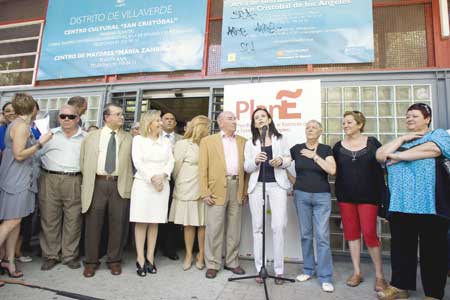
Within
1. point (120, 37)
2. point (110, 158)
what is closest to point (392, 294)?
point (110, 158)

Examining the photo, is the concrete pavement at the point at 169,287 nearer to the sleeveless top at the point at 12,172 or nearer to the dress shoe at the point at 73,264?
the dress shoe at the point at 73,264

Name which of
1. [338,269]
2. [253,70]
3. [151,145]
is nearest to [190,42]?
[253,70]

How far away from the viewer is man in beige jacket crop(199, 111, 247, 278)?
3.19 m

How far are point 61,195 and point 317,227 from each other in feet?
9.43

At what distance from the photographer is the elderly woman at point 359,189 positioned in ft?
9.25

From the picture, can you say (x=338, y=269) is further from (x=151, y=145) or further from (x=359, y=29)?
(x=359, y=29)

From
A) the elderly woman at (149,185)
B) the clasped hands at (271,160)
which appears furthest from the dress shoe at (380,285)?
the elderly woman at (149,185)

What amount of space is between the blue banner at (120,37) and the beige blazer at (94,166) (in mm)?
1956

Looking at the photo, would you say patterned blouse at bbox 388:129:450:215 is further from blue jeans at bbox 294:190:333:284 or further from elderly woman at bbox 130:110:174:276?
elderly woman at bbox 130:110:174:276

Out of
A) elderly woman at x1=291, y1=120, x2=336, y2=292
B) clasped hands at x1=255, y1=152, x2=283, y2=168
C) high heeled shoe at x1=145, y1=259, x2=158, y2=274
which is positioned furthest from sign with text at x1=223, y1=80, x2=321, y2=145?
high heeled shoe at x1=145, y1=259, x2=158, y2=274

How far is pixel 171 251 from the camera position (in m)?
3.78

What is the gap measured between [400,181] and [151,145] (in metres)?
2.58

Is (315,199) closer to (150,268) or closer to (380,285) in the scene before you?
(380,285)

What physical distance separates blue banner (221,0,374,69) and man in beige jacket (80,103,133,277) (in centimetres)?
232
